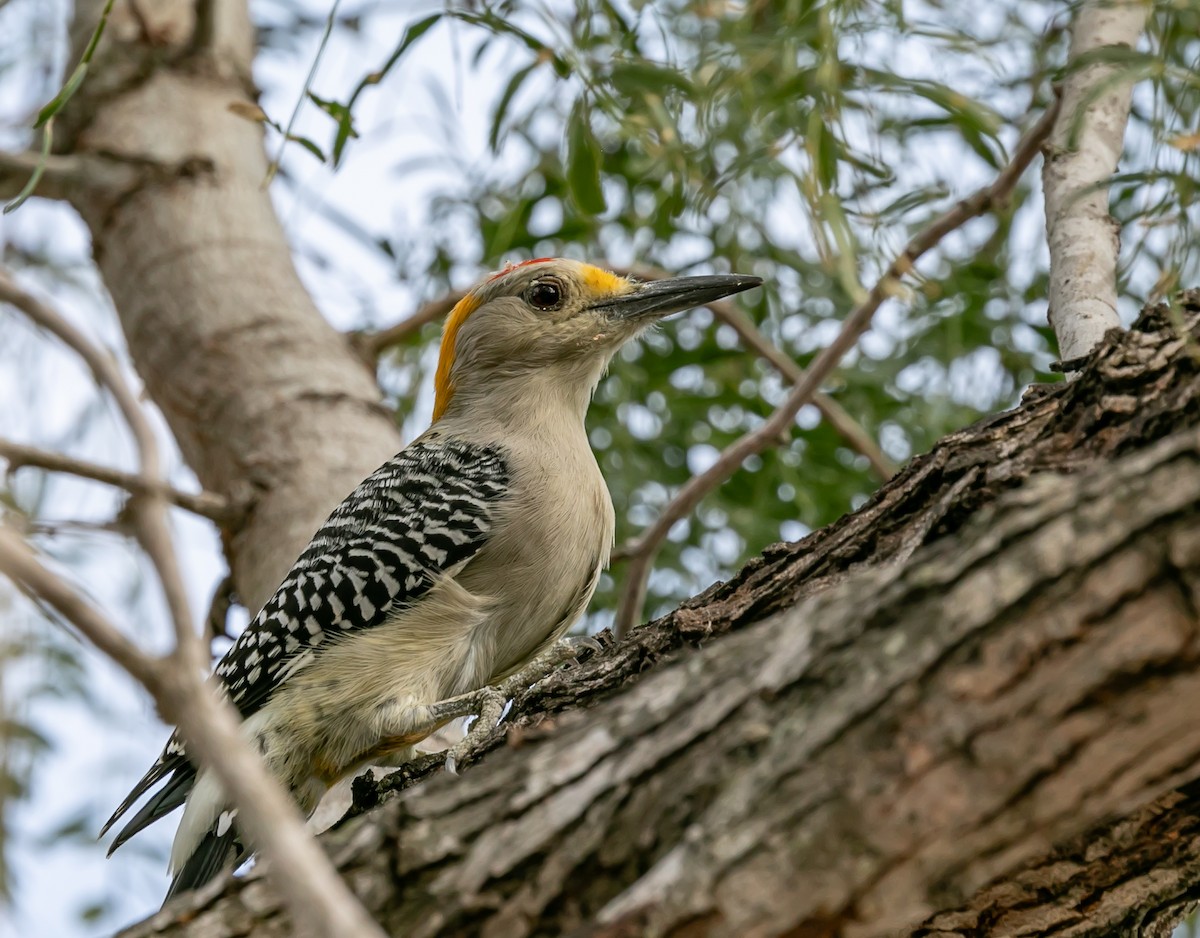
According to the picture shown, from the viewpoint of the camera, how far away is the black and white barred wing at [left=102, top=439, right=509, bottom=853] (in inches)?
131

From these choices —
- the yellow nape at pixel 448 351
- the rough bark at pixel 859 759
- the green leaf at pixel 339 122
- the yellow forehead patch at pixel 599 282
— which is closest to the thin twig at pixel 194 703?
the rough bark at pixel 859 759

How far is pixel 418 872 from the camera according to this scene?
5.53 feet

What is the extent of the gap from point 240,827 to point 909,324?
95.0 inches

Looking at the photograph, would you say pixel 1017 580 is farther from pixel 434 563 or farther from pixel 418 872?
pixel 434 563

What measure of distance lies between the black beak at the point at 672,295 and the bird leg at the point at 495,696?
1.06m

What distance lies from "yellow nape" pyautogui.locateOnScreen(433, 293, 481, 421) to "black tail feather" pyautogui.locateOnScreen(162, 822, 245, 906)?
170cm

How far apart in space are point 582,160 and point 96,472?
127cm

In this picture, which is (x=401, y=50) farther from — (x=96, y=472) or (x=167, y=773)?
(x=167, y=773)

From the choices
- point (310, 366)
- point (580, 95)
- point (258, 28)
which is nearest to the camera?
point (580, 95)

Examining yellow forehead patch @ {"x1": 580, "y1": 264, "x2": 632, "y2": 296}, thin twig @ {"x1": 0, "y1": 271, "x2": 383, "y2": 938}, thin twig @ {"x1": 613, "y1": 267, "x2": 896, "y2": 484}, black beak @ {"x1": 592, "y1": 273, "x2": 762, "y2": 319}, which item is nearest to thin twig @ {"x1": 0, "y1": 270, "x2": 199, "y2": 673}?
thin twig @ {"x1": 0, "y1": 271, "x2": 383, "y2": 938}

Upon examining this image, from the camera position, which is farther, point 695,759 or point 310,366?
point 310,366

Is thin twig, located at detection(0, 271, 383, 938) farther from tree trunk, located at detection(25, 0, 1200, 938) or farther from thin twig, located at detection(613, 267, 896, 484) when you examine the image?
thin twig, located at detection(613, 267, 896, 484)

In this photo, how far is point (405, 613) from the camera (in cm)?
333

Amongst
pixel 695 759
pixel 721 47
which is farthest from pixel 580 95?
pixel 695 759
